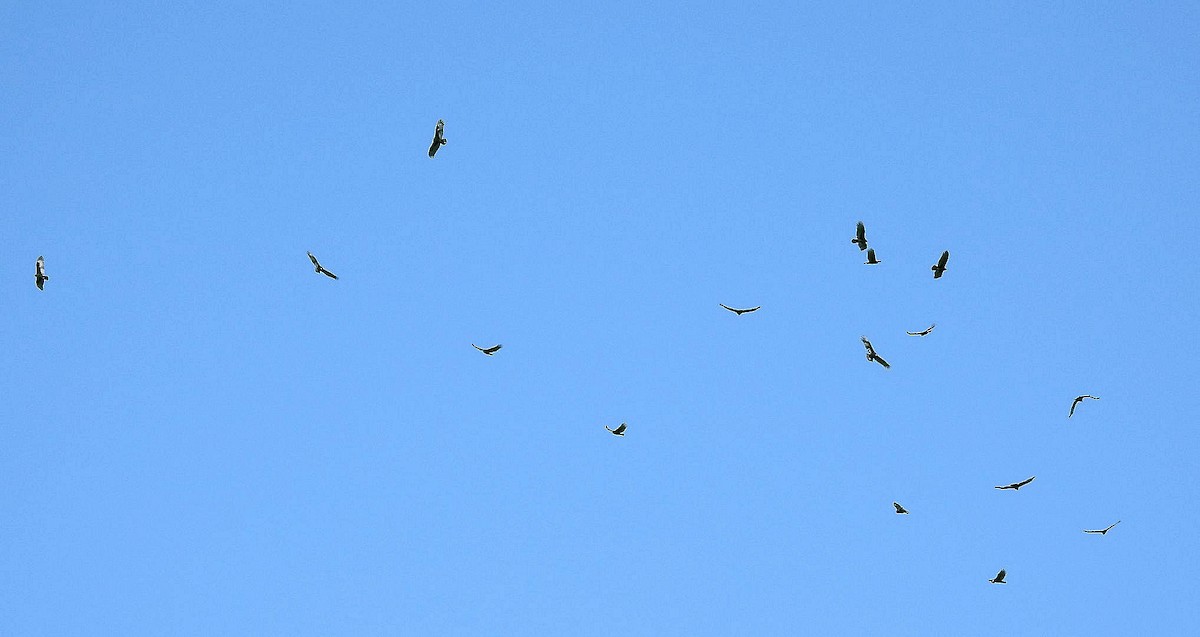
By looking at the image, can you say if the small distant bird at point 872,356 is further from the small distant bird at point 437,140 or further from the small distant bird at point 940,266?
the small distant bird at point 437,140

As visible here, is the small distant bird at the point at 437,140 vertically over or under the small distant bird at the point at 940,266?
over

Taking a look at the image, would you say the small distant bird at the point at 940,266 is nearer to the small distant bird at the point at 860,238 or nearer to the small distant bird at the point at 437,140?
the small distant bird at the point at 860,238

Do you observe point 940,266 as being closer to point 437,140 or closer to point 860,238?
point 860,238

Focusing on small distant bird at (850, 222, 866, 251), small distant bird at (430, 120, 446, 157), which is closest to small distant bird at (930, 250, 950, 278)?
small distant bird at (850, 222, 866, 251)

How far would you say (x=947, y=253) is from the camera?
67062mm

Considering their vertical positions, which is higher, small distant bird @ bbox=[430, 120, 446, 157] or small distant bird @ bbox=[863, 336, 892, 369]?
small distant bird @ bbox=[430, 120, 446, 157]

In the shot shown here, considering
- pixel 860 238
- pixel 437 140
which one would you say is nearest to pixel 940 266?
pixel 860 238

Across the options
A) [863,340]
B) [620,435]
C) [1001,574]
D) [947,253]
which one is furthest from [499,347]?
[1001,574]

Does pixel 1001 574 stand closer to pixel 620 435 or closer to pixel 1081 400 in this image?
pixel 1081 400

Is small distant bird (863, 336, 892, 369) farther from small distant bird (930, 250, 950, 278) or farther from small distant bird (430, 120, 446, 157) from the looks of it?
small distant bird (430, 120, 446, 157)

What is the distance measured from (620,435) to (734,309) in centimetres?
1029

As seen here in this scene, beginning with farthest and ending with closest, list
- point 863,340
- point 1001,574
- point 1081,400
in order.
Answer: point 1001,574 → point 1081,400 → point 863,340

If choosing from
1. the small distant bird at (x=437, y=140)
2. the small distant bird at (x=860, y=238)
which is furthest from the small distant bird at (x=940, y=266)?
the small distant bird at (x=437, y=140)

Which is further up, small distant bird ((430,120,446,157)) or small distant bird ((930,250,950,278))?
small distant bird ((430,120,446,157))
